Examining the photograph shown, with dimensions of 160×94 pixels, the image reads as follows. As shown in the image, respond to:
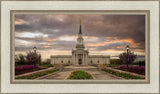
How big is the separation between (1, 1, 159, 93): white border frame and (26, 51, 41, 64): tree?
982 millimetres

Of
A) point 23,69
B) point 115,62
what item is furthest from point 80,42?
point 23,69

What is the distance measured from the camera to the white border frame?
543 cm

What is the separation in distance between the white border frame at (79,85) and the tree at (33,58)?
3.22 feet

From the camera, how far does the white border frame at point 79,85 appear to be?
17.8ft

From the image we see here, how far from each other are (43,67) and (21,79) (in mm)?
1286

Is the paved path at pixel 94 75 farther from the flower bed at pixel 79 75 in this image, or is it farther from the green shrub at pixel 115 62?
the green shrub at pixel 115 62

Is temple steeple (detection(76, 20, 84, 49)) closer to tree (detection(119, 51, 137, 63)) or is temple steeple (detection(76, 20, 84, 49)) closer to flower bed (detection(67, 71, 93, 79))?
flower bed (detection(67, 71, 93, 79))

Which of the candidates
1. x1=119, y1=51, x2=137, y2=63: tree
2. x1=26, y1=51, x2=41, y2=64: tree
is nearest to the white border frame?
x1=119, y1=51, x2=137, y2=63: tree

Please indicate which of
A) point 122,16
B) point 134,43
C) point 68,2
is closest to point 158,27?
point 134,43

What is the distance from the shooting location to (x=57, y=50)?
6.30 meters

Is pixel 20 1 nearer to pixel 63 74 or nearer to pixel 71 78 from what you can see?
pixel 63 74

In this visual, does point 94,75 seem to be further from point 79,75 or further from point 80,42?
point 80,42

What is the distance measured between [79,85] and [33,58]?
9.81 feet

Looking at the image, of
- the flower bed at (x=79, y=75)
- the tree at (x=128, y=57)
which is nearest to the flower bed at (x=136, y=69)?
the tree at (x=128, y=57)
